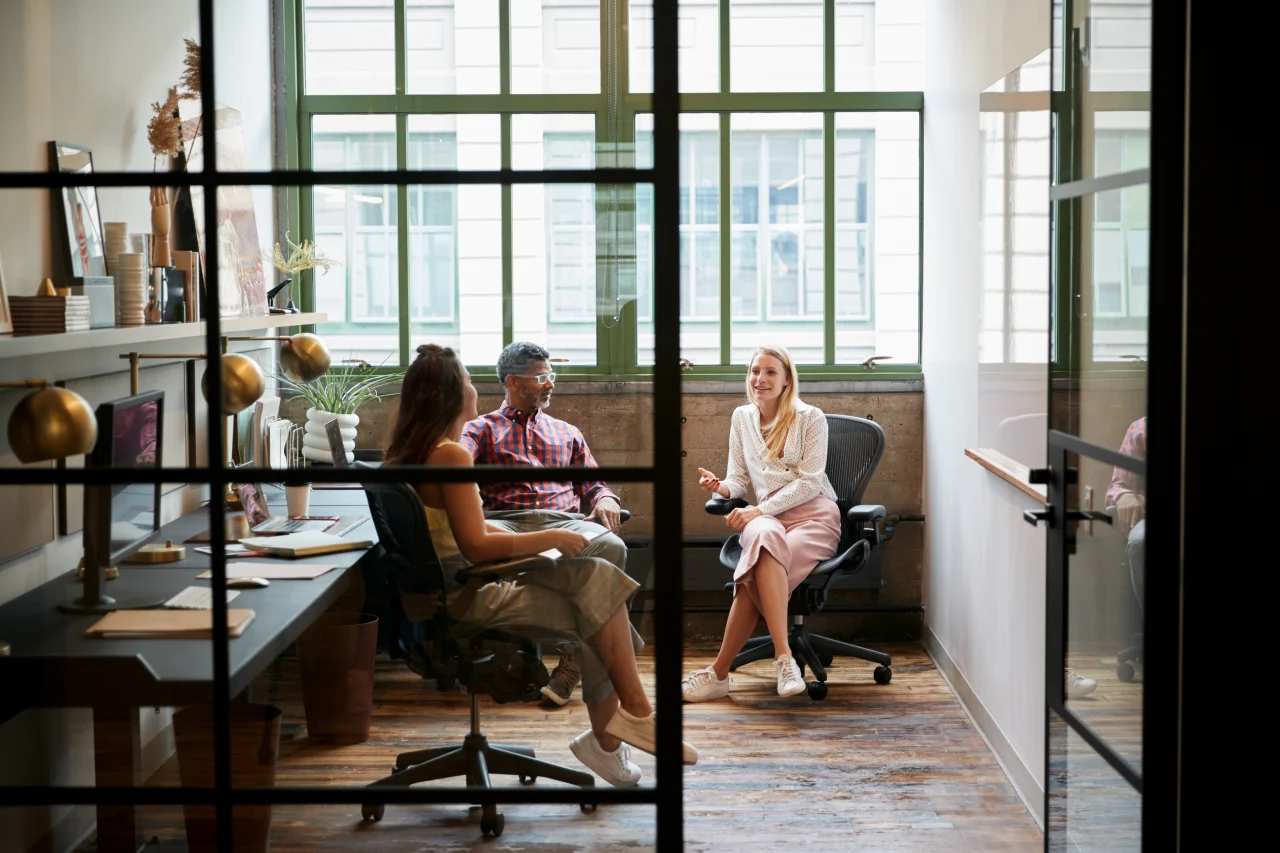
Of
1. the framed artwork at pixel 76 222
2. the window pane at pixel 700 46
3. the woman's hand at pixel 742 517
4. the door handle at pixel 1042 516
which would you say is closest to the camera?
the framed artwork at pixel 76 222

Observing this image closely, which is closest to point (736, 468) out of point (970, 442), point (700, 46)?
point (970, 442)

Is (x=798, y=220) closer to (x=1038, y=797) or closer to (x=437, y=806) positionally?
(x=1038, y=797)

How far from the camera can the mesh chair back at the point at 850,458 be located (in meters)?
4.78

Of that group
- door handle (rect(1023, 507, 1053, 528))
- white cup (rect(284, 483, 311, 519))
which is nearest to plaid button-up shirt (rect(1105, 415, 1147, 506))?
door handle (rect(1023, 507, 1053, 528))

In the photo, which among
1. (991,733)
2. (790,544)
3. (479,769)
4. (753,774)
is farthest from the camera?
(790,544)

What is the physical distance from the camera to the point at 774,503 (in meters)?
4.64

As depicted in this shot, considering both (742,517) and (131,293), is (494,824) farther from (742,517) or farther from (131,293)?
(742,517)

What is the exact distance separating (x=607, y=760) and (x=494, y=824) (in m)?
0.19

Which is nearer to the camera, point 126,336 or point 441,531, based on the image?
point 441,531

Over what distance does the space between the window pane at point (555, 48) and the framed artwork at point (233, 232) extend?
42cm

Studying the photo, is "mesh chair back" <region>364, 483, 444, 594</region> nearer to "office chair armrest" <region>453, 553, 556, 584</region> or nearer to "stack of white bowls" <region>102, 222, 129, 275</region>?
"office chair armrest" <region>453, 553, 556, 584</region>

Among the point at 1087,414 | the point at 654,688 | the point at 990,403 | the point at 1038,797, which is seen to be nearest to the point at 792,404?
the point at 990,403

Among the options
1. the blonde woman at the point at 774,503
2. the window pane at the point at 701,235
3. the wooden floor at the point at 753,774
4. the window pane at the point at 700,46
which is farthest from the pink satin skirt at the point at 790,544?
the window pane at the point at 700,46

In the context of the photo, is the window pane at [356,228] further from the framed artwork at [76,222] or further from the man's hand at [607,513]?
the framed artwork at [76,222]
